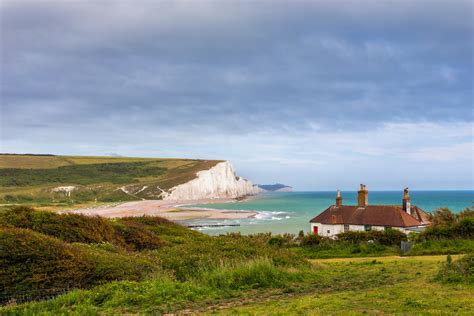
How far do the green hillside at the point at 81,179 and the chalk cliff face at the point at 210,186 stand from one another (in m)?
3.18

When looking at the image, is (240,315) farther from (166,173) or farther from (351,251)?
(166,173)

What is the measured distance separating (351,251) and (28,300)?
1635 cm

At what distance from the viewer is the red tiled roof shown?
2950 cm

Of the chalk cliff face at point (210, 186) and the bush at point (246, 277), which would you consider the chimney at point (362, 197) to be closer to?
the bush at point (246, 277)

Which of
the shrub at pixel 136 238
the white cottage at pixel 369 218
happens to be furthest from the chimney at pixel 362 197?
the shrub at pixel 136 238

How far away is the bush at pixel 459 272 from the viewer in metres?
11.1

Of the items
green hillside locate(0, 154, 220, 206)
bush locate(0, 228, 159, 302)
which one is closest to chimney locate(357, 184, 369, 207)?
bush locate(0, 228, 159, 302)

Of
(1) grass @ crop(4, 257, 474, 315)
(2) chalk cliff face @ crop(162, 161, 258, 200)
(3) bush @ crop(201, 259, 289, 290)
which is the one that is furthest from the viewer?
(2) chalk cliff face @ crop(162, 161, 258, 200)

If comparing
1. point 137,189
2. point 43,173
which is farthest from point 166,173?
point 43,173

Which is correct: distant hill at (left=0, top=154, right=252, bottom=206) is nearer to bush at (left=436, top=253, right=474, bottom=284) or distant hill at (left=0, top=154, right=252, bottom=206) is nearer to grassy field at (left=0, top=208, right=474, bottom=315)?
grassy field at (left=0, top=208, right=474, bottom=315)

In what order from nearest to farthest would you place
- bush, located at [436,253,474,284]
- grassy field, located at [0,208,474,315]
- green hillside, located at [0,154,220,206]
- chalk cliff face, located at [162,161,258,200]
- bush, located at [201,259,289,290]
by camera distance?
grassy field, located at [0,208,474,315]
bush, located at [436,253,474,284]
bush, located at [201,259,289,290]
green hillside, located at [0,154,220,206]
chalk cliff face, located at [162,161,258,200]

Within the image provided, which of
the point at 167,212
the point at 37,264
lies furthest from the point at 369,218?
the point at 167,212

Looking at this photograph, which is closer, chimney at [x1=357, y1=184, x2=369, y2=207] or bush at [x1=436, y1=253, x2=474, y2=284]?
bush at [x1=436, y1=253, x2=474, y2=284]

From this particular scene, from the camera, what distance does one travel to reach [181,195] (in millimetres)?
144750
